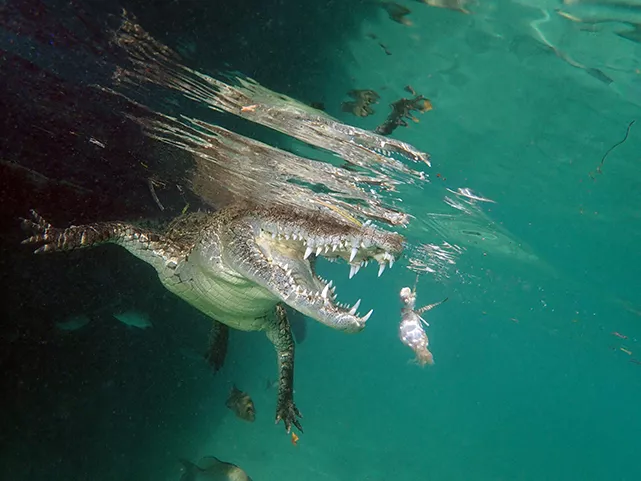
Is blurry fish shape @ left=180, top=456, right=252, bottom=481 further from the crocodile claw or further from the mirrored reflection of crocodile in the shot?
the mirrored reflection of crocodile

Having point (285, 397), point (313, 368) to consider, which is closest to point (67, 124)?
point (285, 397)

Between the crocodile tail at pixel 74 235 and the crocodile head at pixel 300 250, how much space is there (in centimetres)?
148

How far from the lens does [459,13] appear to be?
5660mm

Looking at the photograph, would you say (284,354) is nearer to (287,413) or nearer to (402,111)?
(287,413)

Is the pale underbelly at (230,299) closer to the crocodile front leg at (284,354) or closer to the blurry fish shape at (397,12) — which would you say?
the crocodile front leg at (284,354)

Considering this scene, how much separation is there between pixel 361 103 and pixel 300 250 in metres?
3.38

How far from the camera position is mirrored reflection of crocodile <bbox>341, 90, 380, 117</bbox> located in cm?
734

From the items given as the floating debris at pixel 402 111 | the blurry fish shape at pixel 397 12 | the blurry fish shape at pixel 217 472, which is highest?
the blurry fish shape at pixel 397 12

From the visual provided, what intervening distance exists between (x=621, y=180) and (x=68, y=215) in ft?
41.1

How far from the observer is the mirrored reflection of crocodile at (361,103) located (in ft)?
24.1

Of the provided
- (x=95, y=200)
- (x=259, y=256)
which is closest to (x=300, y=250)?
(x=259, y=256)

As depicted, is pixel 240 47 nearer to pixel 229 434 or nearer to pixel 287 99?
pixel 287 99

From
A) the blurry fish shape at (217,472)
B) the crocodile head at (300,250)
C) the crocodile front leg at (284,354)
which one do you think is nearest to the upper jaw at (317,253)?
the crocodile head at (300,250)

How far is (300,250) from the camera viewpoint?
585 centimetres
